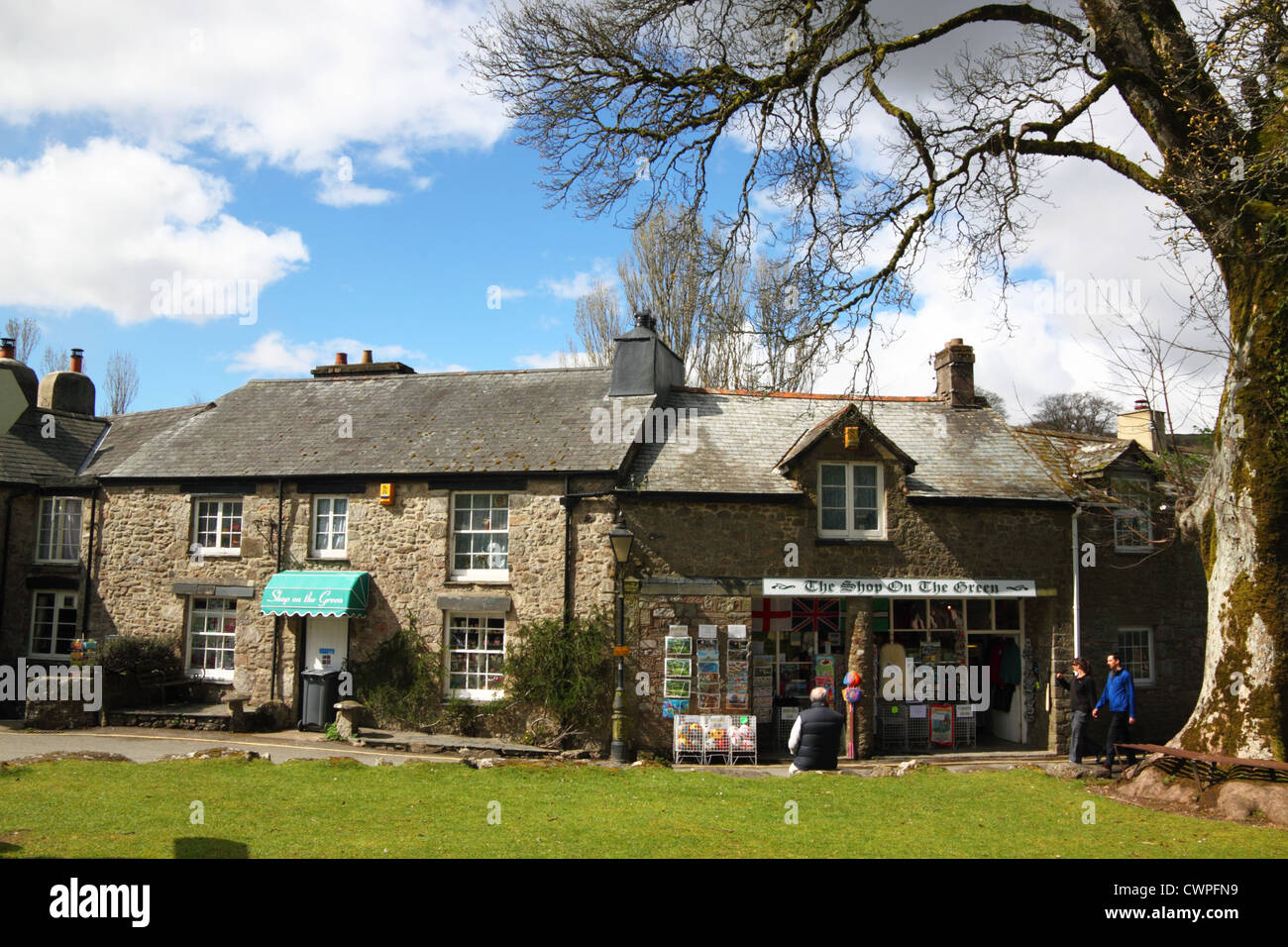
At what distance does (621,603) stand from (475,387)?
688 centimetres

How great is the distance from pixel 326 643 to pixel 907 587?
11.1 metres

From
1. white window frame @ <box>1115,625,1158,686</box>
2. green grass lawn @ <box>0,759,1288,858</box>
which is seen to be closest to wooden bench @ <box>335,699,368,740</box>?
green grass lawn @ <box>0,759,1288,858</box>

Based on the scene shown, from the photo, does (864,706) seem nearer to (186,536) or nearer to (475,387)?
(475,387)

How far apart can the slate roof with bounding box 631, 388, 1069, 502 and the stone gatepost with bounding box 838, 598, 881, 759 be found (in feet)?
7.97

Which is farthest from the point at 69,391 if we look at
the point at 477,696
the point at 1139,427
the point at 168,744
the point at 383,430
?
the point at 1139,427

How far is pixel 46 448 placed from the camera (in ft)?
68.0

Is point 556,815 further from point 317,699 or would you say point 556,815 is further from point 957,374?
point 957,374

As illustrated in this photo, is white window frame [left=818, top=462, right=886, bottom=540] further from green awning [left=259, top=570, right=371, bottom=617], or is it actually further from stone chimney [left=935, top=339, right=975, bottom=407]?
green awning [left=259, top=570, right=371, bottom=617]

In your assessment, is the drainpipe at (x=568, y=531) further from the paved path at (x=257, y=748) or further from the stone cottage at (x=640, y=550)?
the paved path at (x=257, y=748)

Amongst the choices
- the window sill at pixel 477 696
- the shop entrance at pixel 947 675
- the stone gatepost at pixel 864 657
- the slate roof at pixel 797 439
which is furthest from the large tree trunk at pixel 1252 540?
the window sill at pixel 477 696

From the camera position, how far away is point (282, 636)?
17688 millimetres

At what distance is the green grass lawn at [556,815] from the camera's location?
7836 mm
